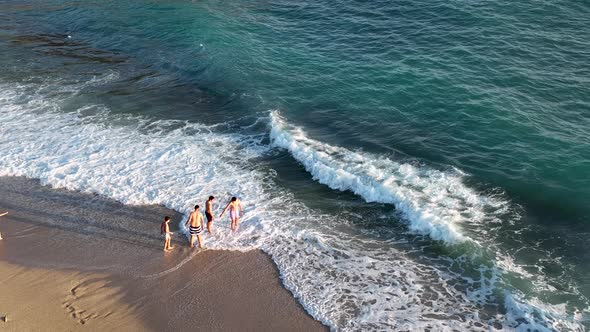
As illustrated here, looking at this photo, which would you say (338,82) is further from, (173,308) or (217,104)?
(173,308)

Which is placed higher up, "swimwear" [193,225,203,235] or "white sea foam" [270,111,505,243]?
"white sea foam" [270,111,505,243]

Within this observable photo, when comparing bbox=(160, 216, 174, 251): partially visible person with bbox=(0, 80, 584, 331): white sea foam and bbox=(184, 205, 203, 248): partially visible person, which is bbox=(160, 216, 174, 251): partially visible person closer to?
bbox=(184, 205, 203, 248): partially visible person

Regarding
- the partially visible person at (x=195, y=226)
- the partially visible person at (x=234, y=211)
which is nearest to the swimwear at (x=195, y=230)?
the partially visible person at (x=195, y=226)

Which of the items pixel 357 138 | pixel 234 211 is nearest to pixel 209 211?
pixel 234 211

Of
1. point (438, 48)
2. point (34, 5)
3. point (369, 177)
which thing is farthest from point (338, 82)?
point (34, 5)

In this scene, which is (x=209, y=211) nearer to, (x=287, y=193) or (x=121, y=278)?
(x=121, y=278)

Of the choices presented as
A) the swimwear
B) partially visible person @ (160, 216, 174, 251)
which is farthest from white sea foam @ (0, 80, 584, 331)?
partially visible person @ (160, 216, 174, 251)
